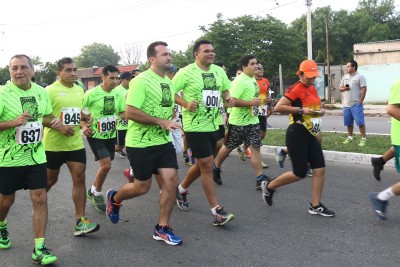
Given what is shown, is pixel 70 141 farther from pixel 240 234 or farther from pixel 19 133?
pixel 240 234

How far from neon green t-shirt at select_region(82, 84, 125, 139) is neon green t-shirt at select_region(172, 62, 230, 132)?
1.41 metres

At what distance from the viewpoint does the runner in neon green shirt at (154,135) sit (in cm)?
455

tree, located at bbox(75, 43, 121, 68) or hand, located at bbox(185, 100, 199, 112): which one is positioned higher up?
tree, located at bbox(75, 43, 121, 68)

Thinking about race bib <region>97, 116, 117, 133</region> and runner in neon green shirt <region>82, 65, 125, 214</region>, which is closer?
runner in neon green shirt <region>82, 65, 125, 214</region>

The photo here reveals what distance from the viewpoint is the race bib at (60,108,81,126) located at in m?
5.20

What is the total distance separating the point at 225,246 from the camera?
4449mm

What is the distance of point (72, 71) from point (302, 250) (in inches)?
124

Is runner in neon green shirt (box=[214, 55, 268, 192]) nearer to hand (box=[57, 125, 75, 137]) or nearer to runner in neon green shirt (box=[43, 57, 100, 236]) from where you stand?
runner in neon green shirt (box=[43, 57, 100, 236])

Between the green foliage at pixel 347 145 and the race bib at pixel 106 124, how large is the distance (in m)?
4.95

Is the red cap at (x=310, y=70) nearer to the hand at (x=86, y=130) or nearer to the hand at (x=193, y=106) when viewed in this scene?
Result: the hand at (x=193, y=106)

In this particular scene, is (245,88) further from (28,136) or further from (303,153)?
(28,136)

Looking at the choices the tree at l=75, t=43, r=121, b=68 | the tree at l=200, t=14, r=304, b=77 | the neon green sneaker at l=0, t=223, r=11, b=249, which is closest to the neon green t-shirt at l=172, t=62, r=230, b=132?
the neon green sneaker at l=0, t=223, r=11, b=249

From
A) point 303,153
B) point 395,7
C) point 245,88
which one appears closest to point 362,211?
point 303,153

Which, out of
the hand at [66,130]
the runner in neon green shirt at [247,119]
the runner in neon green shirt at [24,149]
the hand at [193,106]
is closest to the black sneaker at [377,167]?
the runner in neon green shirt at [247,119]
